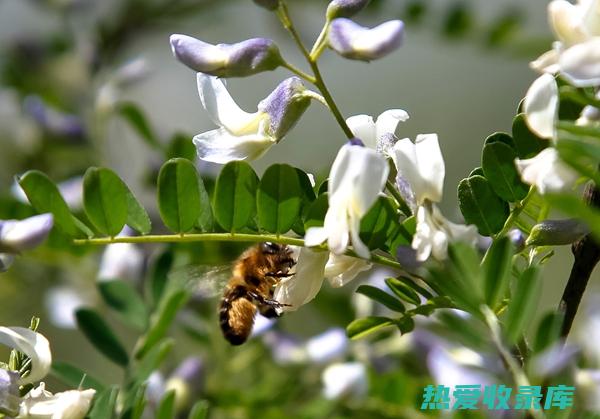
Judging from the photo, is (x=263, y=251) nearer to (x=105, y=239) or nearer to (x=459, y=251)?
(x=105, y=239)

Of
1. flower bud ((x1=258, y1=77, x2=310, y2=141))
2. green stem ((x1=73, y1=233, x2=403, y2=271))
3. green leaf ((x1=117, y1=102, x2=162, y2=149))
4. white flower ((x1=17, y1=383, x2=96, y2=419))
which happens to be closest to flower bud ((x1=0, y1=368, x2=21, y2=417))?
white flower ((x1=17, y1=383, x2=96, y2=419))

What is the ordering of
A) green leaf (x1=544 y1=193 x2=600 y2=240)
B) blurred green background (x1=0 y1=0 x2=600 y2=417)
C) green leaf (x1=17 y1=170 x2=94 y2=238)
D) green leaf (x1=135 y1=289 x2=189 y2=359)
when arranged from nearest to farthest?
green leaf (x1=544 y1=193 x2=600 y2=240) < green leaf (x1=17 y1=170 x2=94 y2=238) < green leaf (x1=135 y1=289 x2=189 y2=359) < blurred green background (x1=0 y1=0 x2=600 y2=417)

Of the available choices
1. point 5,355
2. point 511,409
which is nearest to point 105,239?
point 511,409

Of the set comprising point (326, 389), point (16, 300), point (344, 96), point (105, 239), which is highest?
point (105, 239)

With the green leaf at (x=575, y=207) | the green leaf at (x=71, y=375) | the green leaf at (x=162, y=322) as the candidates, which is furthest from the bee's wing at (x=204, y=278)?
the green leaf at (x=575, y=207)

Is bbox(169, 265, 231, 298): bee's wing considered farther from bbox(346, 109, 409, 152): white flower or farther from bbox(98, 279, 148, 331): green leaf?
bbox(346, 109, 409, 152): white flower

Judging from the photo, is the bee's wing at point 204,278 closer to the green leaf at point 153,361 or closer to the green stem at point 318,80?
the green leaf at point 153,361
